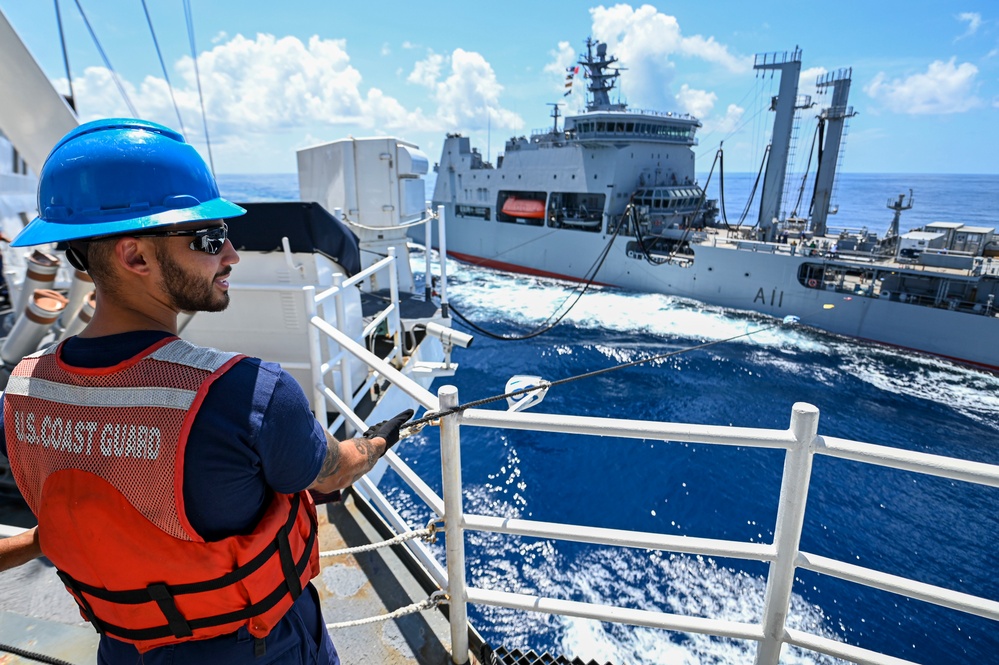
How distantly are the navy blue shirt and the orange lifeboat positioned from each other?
80.7 feet

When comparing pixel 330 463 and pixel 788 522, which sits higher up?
pixel 330 463

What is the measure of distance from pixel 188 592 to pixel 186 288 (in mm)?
596

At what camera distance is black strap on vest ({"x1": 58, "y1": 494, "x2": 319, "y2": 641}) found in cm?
97

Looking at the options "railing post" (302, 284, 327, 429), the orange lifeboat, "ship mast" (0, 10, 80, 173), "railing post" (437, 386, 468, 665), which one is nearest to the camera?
"railing post" (437, 386, 468, 665)

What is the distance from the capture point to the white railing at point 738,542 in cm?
145

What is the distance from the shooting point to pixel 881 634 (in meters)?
5.09

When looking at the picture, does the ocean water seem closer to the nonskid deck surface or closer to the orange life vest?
the nonskid deck surface

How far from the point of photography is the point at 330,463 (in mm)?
1137

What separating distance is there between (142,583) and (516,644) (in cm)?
447

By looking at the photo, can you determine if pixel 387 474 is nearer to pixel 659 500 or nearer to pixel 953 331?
pixel 659 500

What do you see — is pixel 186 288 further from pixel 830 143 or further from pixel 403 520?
pixel 830 143

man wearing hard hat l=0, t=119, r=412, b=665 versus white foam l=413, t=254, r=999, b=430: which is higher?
man wearing hard hat l=0, t=119, r=412, b=665

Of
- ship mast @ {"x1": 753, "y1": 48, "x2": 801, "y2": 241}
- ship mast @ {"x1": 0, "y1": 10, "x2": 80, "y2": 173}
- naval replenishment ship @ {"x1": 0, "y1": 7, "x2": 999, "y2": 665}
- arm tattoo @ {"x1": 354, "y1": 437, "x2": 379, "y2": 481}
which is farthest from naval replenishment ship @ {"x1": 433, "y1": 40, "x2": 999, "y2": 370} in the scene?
arm tattoo @ {"x1": 354, "y1": 437, "x2": 379, "y2": 481}

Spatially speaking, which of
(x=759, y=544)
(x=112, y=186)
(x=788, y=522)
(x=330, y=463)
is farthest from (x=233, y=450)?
(x=759, y=544)
